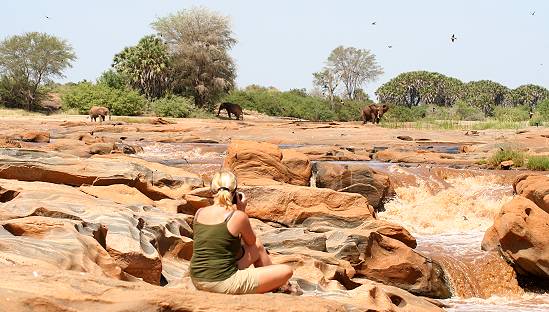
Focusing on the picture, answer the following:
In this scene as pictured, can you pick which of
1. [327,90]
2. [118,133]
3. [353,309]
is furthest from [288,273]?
[327,90]

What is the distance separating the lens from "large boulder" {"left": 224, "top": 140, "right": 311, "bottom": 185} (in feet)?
53.1

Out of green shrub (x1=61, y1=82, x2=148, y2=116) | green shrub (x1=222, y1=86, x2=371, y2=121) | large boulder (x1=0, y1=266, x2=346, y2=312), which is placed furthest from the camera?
green shrub (x1=222, y1=86, x2=371, y2=121)

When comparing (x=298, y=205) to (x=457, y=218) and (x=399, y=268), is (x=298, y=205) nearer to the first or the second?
(x=399, y=268)

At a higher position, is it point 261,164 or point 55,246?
point 55,246

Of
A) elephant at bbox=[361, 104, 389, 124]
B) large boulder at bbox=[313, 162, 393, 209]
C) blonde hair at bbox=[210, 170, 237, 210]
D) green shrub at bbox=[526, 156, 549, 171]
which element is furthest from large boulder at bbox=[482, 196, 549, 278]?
elephant at bbox=[361, 104, 389, 124]

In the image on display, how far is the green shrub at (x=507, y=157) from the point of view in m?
20.6

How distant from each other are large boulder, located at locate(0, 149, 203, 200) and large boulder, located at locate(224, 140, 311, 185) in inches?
103

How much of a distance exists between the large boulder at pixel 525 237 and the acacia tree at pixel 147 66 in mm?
38722

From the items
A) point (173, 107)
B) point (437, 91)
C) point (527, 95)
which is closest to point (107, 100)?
point (173, 107)

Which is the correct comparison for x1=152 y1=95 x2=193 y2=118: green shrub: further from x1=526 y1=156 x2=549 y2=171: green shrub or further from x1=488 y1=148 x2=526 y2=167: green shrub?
x1=526 y1=156 x2=549 y2=171: green shrub

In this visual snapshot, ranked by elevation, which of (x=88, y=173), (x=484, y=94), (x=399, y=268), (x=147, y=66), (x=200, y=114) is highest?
(x=147, y=66)

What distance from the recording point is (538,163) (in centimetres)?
2014

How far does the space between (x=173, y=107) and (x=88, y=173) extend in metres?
32.2

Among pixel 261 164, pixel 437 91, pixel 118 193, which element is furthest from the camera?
pixel 437 91
